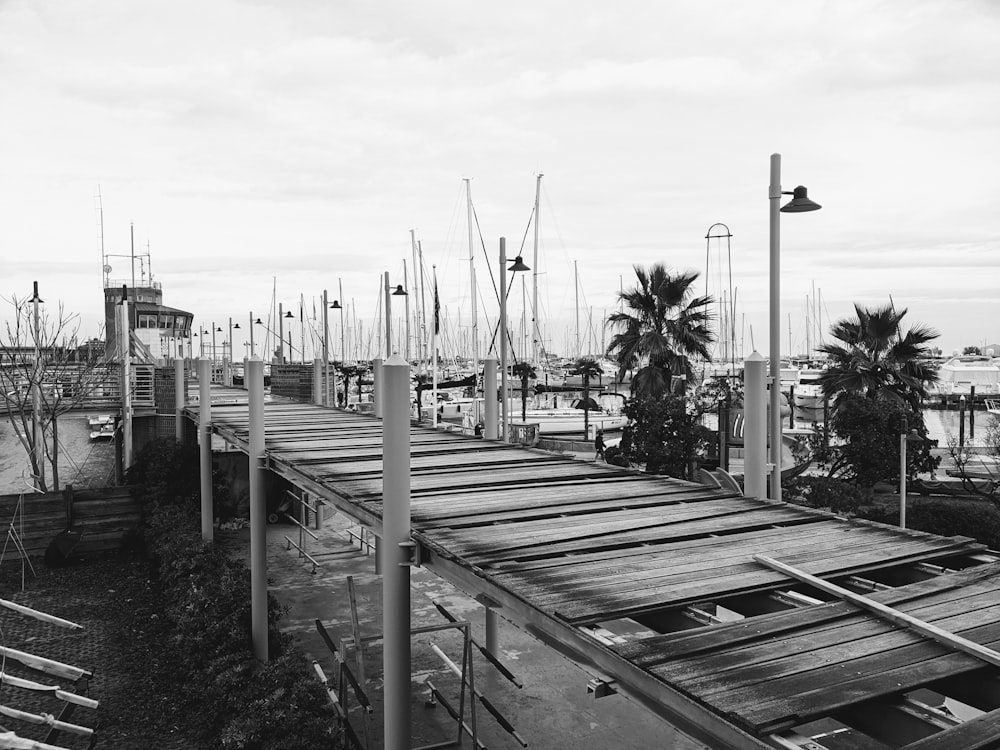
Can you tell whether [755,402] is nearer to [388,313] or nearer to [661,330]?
[661,330]

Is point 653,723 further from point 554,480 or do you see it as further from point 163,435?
point 163,435

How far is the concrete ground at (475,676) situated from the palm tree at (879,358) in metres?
11.9

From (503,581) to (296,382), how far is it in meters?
23.4

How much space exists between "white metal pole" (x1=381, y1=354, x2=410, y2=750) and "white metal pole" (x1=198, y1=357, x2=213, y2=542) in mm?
10783

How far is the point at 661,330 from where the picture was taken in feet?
73.8

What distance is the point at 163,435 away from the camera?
2572 centimetres

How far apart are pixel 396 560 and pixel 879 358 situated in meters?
18.7

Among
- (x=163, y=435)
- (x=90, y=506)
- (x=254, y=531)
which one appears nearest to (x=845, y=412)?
(x=254, y=531)

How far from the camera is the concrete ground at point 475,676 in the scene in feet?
33.8

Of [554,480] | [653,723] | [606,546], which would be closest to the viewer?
[606,546]

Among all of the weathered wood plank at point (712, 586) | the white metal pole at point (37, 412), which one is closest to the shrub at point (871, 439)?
the weathered wood plank at point (712, 586)

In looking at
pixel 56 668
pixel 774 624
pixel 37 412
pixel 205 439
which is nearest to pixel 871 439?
pixel 205 439

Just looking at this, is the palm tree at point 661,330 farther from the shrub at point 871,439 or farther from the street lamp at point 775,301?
the street lamp at point 775,301

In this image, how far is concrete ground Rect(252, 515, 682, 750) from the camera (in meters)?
10.3
